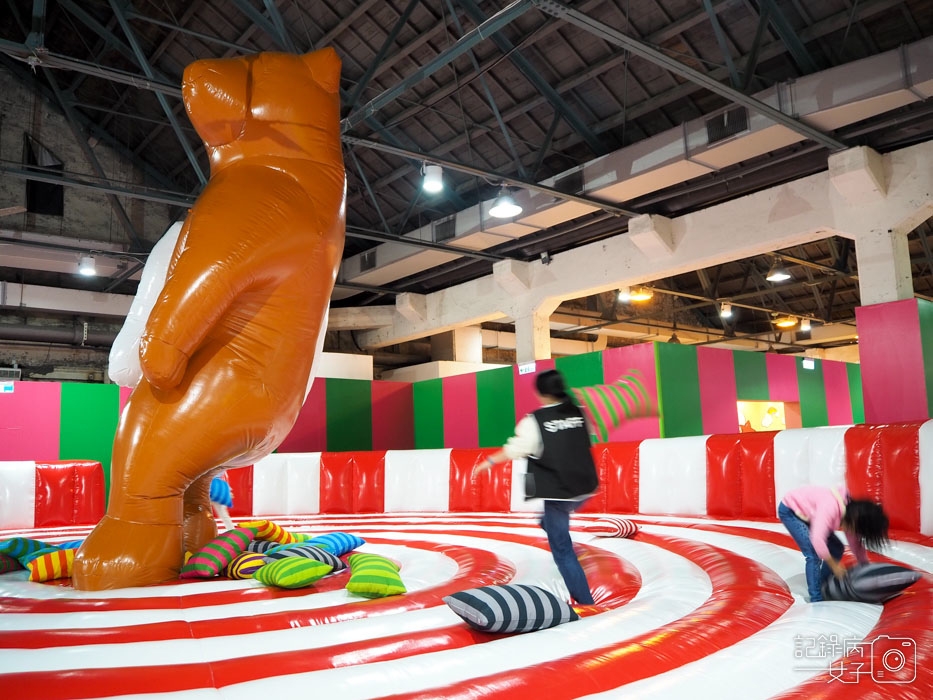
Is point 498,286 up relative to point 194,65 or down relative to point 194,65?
up

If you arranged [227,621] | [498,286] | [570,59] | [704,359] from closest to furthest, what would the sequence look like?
[227,621] < [570,59] < [704,359] < [498,286]

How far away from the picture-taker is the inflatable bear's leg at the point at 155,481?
269 centimetres

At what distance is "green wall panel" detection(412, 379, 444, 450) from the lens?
35.6ft

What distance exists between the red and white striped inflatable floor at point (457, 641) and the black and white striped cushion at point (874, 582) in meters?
0.05

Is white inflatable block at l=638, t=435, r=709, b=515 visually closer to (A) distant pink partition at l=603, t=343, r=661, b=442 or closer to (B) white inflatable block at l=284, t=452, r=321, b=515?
(A) distant pink partition at l=603, t=343, r=661, b=442

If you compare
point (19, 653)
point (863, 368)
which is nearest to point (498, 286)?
point (863, 368)

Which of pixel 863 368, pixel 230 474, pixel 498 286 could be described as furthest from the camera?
pixel 498 286

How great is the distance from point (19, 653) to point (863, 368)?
7941mm

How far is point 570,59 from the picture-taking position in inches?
324

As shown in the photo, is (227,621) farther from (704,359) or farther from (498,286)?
(498,286)

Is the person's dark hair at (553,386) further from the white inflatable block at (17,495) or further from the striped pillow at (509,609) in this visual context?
the white inflatable block at (17,495)

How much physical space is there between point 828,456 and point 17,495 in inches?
228

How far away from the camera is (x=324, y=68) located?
10.4ft

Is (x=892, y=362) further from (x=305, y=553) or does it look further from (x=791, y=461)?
(x=305, y=553)
